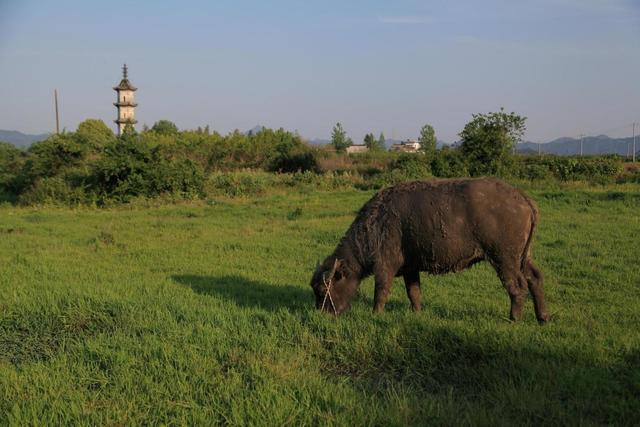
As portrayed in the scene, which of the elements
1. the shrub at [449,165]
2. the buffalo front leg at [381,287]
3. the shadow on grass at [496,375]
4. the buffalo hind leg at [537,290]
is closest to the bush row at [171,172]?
the shrub at [449,165]

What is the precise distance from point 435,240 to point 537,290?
53.0 inches

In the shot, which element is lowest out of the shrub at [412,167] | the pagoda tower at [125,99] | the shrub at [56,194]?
the shrub at [56,194]

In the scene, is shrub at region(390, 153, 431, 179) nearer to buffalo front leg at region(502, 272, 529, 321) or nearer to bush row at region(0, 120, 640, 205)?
bush row at region(0, 120, 640, 205)

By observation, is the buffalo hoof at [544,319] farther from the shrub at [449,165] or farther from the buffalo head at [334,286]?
the shrub at [449,165]

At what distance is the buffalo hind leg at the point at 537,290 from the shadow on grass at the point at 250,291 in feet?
9.33

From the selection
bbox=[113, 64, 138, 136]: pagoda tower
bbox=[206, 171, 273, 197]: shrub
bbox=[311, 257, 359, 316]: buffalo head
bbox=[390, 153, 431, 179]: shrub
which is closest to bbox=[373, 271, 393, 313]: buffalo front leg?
bbox=[311, 257, 359, 316]: buffalo head

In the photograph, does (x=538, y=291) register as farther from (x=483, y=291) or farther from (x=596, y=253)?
(x=596, y=253)

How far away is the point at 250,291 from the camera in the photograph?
831cm

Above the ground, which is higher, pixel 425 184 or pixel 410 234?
pixel 425 184

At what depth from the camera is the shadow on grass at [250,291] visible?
7.52 meters

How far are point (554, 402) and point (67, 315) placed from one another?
5900 mm

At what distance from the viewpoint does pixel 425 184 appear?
686cm

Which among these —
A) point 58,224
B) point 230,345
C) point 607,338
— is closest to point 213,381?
point 230,345

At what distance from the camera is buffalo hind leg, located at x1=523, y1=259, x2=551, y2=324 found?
6.34 m
